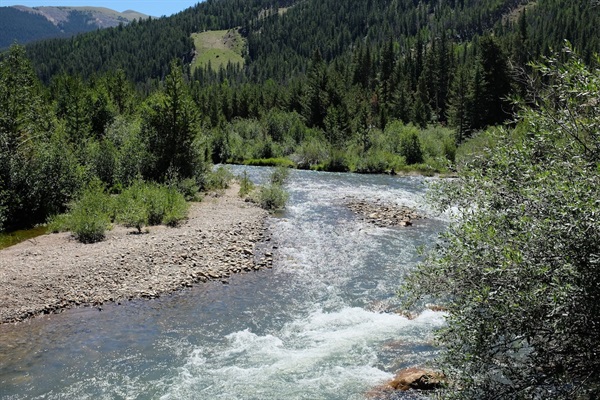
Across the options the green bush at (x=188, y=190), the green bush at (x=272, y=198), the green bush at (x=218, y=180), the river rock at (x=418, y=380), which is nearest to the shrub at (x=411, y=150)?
the green bush at (x=218, y=180)

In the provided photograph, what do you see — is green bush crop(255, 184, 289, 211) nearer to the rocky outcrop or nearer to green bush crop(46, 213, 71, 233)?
the rocky outcrop

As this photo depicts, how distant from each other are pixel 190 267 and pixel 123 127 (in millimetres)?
28191

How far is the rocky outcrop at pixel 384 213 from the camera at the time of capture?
95.6 feet

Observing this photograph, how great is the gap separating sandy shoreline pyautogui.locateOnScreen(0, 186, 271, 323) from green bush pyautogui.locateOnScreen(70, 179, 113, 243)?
555 mm

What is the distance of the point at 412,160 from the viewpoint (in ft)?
196

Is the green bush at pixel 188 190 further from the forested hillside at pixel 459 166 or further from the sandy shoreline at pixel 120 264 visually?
the sandy shoreline at pixel 120 264

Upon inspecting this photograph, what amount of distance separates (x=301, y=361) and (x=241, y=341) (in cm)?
227

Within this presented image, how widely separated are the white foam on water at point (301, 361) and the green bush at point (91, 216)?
40.8ft

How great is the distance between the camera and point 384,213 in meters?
31.4

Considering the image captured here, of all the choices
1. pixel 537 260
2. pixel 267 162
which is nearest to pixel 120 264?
pixel 537 260

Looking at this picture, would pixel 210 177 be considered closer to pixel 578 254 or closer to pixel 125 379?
pixel 125 379

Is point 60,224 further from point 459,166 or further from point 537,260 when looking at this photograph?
point 537,260

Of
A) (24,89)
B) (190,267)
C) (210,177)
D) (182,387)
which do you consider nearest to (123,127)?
(24,89)

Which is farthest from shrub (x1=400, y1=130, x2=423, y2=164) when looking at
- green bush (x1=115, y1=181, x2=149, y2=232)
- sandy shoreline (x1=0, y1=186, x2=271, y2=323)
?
green bush (x1=115, y1=181, x2=149, y2=232)
